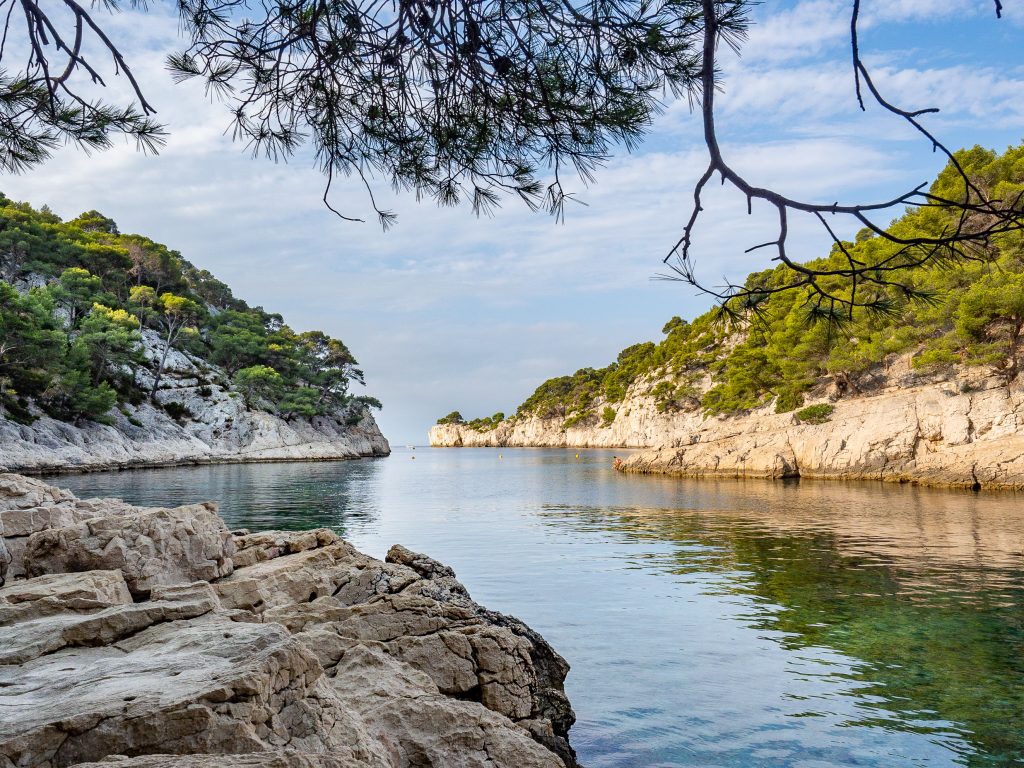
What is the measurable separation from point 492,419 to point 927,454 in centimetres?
15050

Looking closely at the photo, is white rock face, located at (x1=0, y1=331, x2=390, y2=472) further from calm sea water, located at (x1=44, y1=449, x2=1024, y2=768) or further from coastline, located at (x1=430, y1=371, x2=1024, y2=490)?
coastline, located at (x1=430, y1=371, x2=1024, y2=490)

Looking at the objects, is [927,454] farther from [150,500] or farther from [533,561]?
[150,500]

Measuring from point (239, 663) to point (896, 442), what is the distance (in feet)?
114

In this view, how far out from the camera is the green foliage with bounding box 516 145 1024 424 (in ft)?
21.9

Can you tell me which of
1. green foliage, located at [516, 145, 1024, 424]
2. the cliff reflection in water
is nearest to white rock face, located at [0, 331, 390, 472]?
the cliff reflection in water

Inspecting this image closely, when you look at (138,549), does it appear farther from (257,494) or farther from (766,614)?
(257,494)

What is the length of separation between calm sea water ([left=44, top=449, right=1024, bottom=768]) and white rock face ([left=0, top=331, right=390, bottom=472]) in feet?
49.0

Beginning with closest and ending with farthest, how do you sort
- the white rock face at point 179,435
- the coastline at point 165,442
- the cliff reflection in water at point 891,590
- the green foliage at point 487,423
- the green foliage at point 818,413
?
the cliff reflection in water at point 891,590
the coastline at point 165,442
the white rock face at point 179,435
the green foliage at point 818,413
the green foliage at point 487,423

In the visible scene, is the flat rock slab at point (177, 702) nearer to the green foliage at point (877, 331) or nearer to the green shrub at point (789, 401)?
the green foliage at point (877, 331)

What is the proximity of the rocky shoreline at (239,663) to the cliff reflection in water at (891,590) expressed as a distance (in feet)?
11.9

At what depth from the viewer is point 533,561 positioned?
49.4ft

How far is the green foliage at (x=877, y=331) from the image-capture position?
6.66 m

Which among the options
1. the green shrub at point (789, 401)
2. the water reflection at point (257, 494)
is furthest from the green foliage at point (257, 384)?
the green shrub at point (789, 401)

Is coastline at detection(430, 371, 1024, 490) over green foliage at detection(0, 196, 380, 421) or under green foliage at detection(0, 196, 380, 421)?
under
